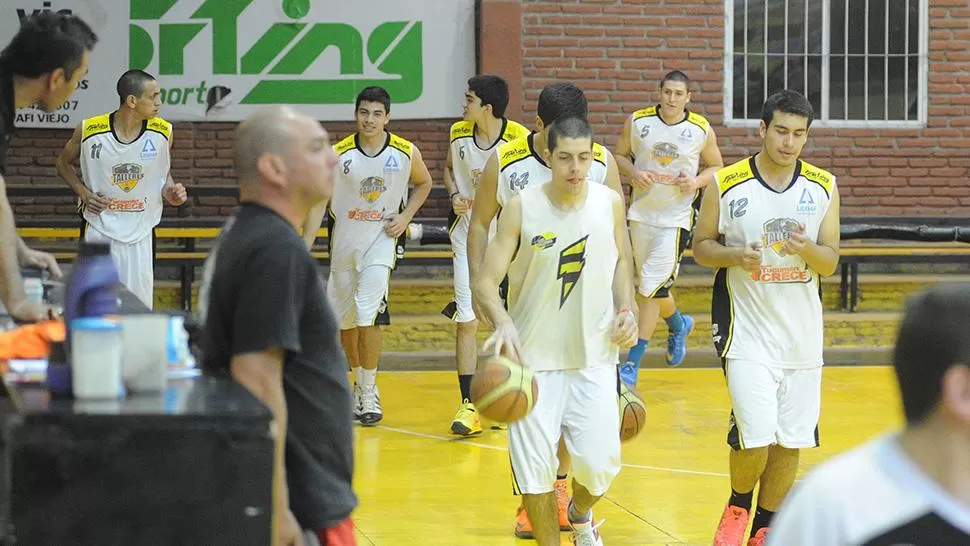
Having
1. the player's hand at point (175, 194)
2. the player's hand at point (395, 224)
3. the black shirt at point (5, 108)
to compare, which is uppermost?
the black shirt at point (5, 108)

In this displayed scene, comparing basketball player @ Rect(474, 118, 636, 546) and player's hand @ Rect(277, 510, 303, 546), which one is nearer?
player's hand @ Rect(277, 510, 303, 546)

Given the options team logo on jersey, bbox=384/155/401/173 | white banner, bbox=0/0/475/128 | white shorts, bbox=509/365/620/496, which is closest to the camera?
white shorts, bbox=509/365/620/496

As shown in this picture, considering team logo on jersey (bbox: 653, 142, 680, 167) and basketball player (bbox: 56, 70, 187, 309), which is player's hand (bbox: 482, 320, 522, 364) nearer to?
basketball player (bbox: 56, 70, 187, 309)

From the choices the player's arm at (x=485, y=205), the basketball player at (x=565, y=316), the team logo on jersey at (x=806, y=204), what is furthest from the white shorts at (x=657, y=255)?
the basketball player at (x=565, y=316)

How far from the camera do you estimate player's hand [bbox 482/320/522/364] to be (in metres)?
6.08

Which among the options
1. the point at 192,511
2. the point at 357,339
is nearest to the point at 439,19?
the point at 357,339

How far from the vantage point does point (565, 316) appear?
6.53 metres

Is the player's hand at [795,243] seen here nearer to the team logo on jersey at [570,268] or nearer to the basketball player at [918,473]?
the team logo on jersey at [570,268]

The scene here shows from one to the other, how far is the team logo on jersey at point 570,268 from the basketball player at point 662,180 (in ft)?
17.2

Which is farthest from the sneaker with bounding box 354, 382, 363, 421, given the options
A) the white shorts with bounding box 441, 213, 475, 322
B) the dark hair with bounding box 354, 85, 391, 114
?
the dark hair with bounding box 354, 85, 391, 114

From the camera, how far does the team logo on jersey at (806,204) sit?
7016 mm

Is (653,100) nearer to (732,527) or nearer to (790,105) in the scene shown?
(790,105)

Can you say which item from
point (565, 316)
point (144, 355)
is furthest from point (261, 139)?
point (565, 316)

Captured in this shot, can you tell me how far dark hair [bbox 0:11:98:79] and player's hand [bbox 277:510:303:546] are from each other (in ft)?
6.85
